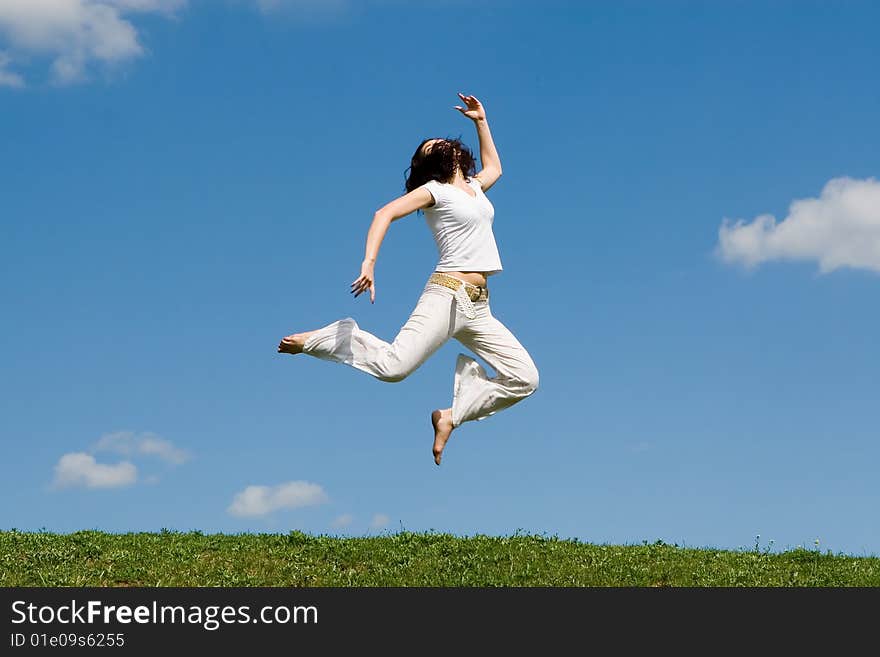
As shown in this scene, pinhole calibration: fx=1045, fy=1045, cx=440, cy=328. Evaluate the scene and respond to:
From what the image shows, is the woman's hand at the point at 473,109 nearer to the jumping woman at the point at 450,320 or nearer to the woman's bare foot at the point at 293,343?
the jumping woman at the point at 450,320

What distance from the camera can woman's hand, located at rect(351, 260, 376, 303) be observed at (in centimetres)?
909

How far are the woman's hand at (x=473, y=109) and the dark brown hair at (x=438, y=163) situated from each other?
533 millimetres

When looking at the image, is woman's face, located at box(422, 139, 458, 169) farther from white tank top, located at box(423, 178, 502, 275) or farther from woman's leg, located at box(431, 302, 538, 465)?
woman's leg, located at box(431, 302, 538, 465)

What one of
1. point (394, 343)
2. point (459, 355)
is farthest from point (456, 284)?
point (459, 355)

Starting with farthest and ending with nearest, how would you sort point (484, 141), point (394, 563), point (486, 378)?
1. point (394, 563)
2. point (484, 141)
3. point (486, 378)

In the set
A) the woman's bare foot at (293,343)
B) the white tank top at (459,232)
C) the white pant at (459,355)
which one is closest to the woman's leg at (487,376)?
the white pant at (459,355)

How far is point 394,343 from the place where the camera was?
32.6 ft

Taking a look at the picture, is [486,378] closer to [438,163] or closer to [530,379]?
[530,379]

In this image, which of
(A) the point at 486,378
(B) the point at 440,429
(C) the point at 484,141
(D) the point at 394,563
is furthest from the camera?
(D) the point at 394,563

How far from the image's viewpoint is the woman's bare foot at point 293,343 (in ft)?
32.9

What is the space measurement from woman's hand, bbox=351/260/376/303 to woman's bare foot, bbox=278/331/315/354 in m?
1.17

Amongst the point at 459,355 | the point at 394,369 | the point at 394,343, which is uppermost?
the point at 459,355

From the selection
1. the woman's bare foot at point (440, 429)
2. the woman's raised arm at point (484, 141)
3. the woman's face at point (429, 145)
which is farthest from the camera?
the woman's raised arm at point (484, 141)

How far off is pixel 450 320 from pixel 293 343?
1.53 m
